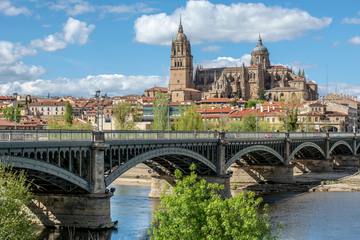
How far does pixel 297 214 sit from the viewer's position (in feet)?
193

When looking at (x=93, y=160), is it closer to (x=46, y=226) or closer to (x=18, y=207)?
(x=46, y=226)

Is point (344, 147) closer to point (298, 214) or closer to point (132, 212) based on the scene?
point (298, 214)

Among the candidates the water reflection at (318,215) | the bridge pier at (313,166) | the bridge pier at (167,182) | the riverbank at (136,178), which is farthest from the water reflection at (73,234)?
the bridge pier at (313,166)

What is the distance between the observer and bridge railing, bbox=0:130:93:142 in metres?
36.3

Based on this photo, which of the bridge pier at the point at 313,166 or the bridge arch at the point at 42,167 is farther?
the bridge pier at the point at 313,166

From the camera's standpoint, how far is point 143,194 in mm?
72562

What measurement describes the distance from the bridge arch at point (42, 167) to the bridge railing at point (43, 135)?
145 centimetres

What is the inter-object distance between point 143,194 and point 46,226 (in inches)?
1075

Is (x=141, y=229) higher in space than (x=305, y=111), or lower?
lower

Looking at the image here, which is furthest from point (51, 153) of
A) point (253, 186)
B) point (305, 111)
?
point (305, 111)

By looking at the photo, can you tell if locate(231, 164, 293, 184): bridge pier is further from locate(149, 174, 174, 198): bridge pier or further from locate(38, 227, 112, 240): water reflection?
locate(38, 227, 112, 240): water reflection

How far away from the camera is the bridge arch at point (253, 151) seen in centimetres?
6800

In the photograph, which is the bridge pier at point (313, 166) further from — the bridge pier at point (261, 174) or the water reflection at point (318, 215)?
the water reflection at point (318, 215)

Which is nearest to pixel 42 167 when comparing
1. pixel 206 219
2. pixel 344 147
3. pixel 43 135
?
Result: pixel 43 135
